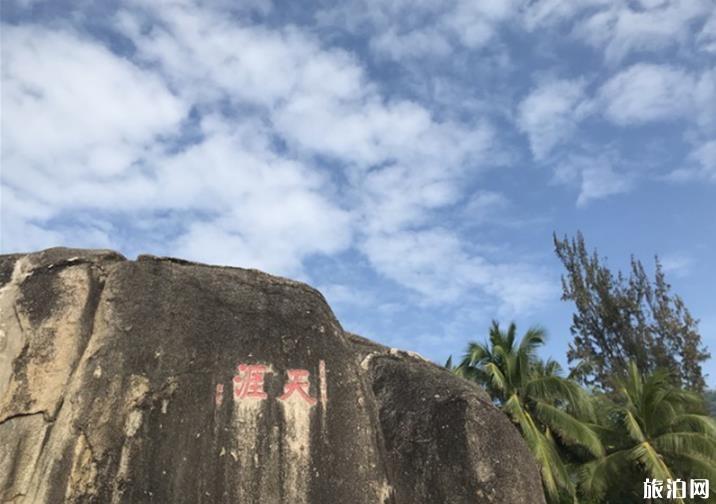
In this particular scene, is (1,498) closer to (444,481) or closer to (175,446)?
(175,446)

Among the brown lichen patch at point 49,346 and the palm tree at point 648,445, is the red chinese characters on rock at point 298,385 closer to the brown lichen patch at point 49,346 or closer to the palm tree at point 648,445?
the brown lichen patch at point 49,346

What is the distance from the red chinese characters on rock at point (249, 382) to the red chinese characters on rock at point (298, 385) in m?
0.20

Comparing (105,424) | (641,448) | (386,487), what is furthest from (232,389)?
(641,448)

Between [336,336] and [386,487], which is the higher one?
[336,336]

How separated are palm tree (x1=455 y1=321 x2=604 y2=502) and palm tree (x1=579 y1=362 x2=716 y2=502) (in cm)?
55

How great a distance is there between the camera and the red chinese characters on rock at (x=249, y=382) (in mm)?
5500

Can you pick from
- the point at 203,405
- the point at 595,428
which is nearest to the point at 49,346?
the point at 203,405

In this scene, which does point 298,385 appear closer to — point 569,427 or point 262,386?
point 262,386

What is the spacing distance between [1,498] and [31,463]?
0.31 metres

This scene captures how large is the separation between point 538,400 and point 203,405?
13501 mm

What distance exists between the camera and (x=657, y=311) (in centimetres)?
2759

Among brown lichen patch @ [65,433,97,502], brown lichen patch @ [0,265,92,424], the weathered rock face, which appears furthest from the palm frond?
brown lichen patch @ [65,433,97,502]

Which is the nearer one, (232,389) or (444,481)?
(232,389)


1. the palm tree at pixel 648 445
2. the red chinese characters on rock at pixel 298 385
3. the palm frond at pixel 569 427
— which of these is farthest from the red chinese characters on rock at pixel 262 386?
the palm frond at pixel 569 427
